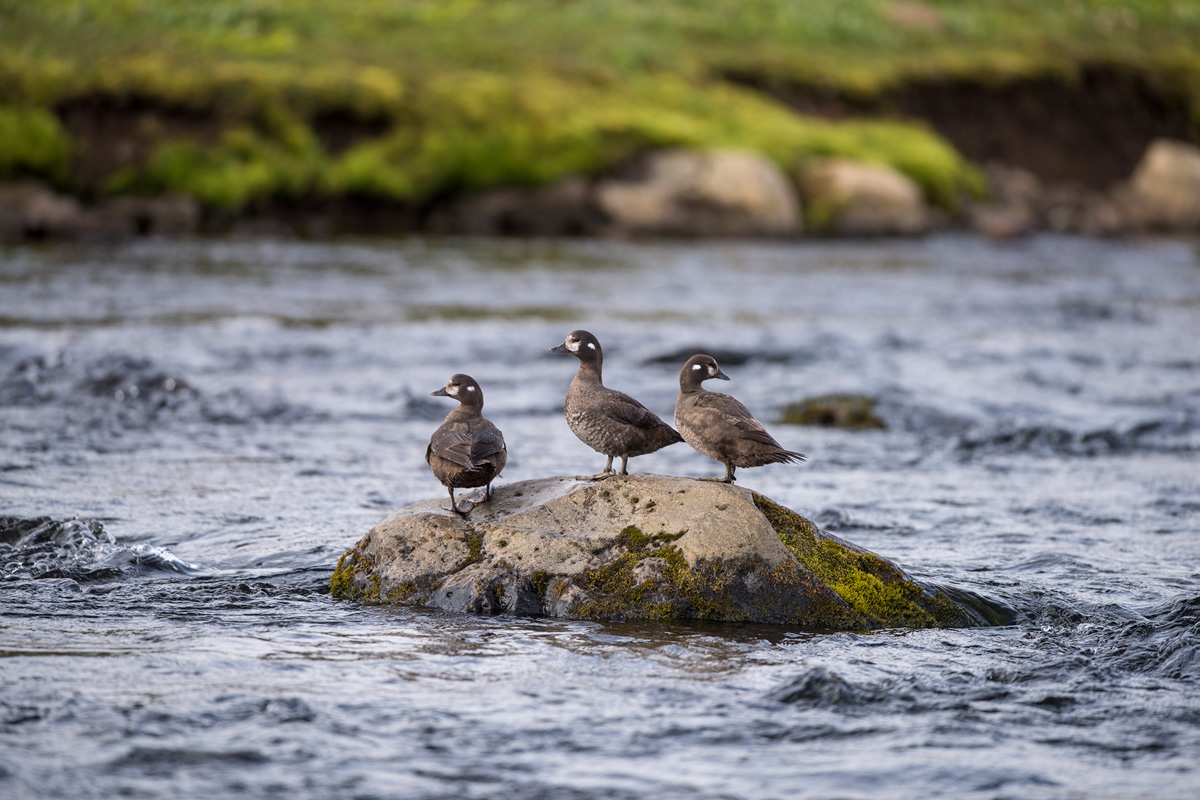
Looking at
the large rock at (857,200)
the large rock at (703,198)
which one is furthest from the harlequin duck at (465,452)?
the large rock at (857,200)

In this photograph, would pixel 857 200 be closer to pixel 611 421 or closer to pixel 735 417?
pixel 735 417

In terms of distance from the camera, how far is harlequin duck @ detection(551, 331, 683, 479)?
7.14 metres

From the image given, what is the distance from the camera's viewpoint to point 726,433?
7.07 meters

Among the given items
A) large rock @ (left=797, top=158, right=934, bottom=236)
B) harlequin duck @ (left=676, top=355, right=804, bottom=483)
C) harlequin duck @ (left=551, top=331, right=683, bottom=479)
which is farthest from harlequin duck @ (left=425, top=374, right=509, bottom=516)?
large rock @ (left=797, top=158, right=934, bottom=236)

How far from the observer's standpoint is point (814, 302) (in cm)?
2347

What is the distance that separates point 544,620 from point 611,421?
119cm

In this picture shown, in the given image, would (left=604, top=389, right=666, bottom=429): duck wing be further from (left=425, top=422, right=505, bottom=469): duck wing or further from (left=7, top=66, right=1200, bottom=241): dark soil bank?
(left=7, top=66, right=1200, bottom=241): dark soil bank

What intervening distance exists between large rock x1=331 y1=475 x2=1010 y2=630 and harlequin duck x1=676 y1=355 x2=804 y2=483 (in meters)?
0.22

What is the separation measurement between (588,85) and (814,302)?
22643 millimetres

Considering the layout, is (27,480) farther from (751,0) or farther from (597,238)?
(751,0)

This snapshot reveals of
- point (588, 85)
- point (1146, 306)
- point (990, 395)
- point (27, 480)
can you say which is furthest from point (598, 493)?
point (588, 85)

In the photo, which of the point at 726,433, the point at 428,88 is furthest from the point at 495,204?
the point at 726,433

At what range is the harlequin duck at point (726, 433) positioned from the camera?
7066 millimetres

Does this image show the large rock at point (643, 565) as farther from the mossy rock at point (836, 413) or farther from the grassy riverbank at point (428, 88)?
the grassy riverbank at point (428, 88)
